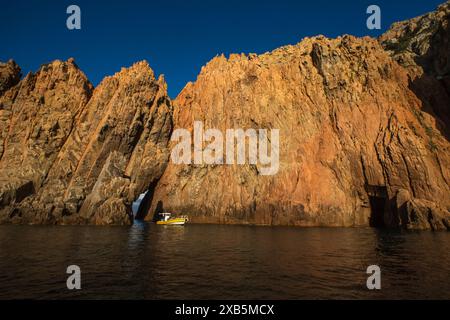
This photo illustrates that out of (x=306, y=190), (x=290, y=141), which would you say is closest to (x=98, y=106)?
(x=290, y=141)

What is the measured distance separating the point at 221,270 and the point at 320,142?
65834mm

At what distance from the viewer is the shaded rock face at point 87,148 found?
74.8 metres

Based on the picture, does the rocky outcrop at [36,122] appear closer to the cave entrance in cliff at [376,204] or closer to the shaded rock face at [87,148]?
the shaded rock face at [87,148]

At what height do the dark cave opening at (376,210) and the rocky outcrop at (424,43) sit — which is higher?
the rocky outcrop at (424,43)

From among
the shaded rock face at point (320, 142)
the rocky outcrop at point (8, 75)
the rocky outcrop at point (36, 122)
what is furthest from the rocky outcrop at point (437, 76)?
the rocky outcrop at point (8, 75)

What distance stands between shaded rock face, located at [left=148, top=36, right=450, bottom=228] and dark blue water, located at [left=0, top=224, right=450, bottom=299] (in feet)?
120

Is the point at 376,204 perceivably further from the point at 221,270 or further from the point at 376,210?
the point at 221,270

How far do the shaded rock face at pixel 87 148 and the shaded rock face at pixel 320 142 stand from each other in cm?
990

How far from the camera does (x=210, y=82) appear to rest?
100 meters

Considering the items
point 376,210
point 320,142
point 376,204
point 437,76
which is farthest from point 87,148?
point 437,76

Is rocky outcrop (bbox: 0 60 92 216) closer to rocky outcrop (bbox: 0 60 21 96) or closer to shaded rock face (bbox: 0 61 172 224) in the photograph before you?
shaded rock face (bbox: 0 61 172 224)

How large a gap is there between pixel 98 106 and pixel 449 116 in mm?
91304

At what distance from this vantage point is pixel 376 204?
3036 inches
